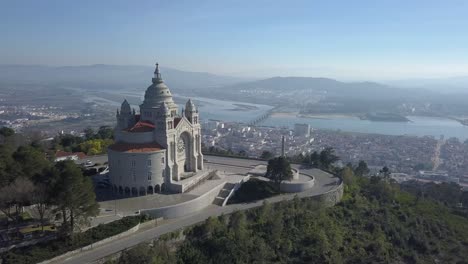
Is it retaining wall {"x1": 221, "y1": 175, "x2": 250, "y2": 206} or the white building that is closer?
retaining wall {"x1": 221, "y1": 175, "x2": 250, "y2": 206}

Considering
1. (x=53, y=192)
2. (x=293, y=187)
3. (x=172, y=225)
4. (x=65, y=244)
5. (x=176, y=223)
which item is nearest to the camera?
(x=65, y=244)

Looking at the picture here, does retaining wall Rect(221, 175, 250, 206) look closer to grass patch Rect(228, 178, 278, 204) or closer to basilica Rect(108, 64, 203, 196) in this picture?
grass patch Rect(228, 178, 278, 204)

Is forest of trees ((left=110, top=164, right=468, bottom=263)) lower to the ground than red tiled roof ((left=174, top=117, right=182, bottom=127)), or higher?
lower

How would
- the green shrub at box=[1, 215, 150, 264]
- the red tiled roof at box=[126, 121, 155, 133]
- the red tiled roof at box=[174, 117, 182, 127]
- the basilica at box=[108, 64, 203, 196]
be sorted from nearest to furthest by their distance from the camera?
1. the green shrub at box=[1, 215, 150, 264]
2. the basilica at box=[108, 64, 203, 196]
3. the red tiled roof at box=[126, 121, 155, 133]
4. the red tiled roof at box=[174, 117, 182, 127]

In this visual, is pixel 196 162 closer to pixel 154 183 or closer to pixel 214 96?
pixel 154 183

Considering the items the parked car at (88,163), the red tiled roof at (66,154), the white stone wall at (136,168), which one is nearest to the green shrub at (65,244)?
the white stone wall at (136,168)

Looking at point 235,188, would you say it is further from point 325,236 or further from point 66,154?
point 66,154

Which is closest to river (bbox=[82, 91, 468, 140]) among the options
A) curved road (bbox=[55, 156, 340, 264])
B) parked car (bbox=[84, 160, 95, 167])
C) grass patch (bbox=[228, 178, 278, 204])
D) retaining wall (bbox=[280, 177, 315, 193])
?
curved road (bbox=[55, 156, 340, 264])

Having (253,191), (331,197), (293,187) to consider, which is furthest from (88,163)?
(331,197)
